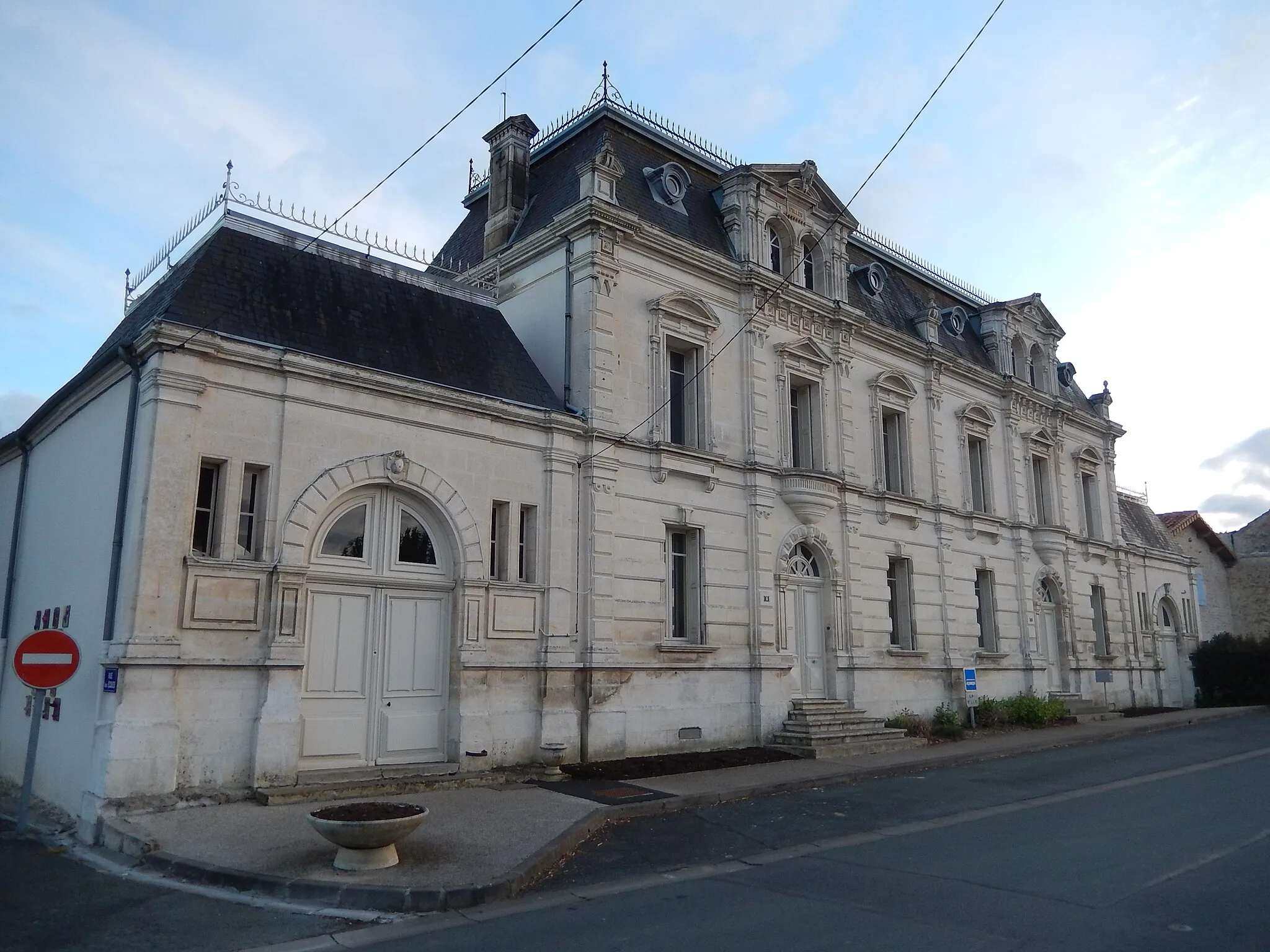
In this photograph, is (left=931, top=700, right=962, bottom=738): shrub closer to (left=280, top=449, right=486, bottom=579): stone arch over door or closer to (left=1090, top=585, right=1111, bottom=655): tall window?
(left=1090, top=585, right=1111, bottom=655): tall window

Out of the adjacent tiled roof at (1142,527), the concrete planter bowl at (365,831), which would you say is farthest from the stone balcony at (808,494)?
the adjacent tiled roof at (1142,527)

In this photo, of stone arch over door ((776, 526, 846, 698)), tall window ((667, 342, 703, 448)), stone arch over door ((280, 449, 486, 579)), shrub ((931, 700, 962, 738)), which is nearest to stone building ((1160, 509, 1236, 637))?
shrub ((931, 700, 962, 738))

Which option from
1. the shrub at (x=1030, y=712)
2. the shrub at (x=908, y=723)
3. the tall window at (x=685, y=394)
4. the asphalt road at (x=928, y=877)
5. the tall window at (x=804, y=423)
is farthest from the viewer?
the shrub at (x=1030, y=712)

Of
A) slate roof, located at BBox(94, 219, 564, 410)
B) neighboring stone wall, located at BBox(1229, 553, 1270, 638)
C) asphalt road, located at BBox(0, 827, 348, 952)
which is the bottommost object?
asphalt road, located at BBox(0, 827, 348, 952)

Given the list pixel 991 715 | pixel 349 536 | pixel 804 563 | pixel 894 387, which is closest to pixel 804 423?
pixel 804 563

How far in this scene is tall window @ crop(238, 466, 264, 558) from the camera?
11.7 metres

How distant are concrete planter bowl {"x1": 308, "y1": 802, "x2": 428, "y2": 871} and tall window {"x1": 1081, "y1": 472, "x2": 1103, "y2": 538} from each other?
2680cm

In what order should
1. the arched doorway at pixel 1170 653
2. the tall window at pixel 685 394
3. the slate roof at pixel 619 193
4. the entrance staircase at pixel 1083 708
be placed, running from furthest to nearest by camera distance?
the arched doorway at pixel 1170 653 < the entrance staircase at pixel 1083 708 < the slate roof at pixel 619 193 < the tall window at pixel 685 394

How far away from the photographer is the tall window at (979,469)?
24.9 m

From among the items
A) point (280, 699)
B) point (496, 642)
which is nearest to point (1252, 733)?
point (496, 642)

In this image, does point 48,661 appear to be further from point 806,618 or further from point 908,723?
point 908,723

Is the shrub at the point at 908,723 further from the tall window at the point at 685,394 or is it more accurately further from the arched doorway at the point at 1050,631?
the tall window at the point at 685,394

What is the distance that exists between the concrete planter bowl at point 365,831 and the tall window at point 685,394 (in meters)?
10.2

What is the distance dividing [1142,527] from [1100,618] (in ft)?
24.8
